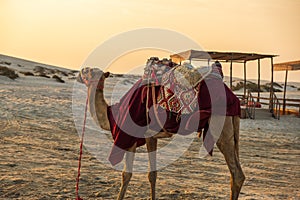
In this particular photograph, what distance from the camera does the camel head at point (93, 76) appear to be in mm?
4375

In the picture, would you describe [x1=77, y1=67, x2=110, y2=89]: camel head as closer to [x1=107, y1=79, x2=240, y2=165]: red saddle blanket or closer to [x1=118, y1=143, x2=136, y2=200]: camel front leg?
[x1=107, y1=79, x2=240, y2=165]: red saddle blanket

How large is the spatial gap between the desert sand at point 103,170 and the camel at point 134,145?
2.23 feet

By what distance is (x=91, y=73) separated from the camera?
4.38 meters

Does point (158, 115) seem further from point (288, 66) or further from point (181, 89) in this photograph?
point (288, 66)

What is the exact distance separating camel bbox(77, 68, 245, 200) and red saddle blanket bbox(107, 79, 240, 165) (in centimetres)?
10

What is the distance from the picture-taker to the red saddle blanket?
4.04 m

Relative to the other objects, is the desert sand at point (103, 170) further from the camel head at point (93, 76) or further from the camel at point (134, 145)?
the camel head at point (93, 76)

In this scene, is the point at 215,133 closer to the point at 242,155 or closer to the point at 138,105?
the point at 138,105

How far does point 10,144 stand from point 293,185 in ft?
17.2

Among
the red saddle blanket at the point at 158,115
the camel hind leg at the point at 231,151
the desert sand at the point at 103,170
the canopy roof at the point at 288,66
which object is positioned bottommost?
the desert sand at the point at 103,170

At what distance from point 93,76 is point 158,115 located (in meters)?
0.91

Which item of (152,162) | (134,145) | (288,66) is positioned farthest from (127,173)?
(288,66)

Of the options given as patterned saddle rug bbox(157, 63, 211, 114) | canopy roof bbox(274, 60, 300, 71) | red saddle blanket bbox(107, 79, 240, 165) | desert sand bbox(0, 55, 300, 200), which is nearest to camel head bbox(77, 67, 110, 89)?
red saddle blanket bbox(107, 79, 240, 165)

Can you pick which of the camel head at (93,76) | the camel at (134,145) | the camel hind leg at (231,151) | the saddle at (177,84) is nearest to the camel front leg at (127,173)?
the camel at (134,145)
